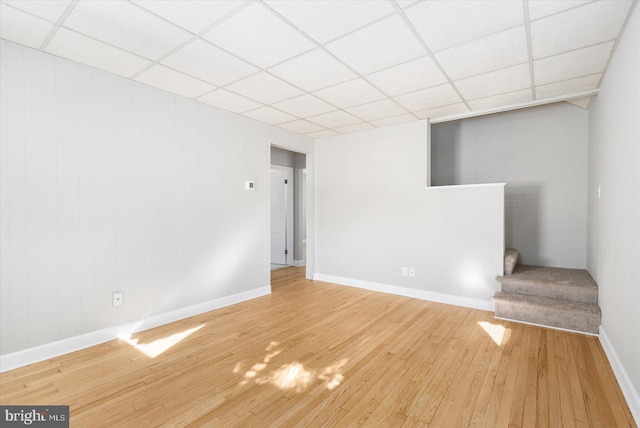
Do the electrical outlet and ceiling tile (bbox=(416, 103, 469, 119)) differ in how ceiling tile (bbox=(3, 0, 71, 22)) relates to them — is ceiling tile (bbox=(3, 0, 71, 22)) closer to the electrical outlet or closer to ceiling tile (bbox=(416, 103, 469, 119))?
the electrical outlet

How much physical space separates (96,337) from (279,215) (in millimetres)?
4530

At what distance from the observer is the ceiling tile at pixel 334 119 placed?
4.21 m

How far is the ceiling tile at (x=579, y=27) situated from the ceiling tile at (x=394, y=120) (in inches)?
73.4

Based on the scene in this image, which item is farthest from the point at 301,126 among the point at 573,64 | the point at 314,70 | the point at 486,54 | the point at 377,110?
the point at 573,64

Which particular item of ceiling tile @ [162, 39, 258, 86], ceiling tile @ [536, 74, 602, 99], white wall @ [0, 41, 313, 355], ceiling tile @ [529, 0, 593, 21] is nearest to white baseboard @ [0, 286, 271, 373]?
white wall @ [0, 41, 313, 355]

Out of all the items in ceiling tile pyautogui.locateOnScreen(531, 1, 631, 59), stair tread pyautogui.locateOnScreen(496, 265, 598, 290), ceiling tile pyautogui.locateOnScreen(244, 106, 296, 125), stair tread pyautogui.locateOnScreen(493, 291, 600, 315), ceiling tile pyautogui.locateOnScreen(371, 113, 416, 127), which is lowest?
stair tread pyautogui.locateOnScreen(493, 291, 600, 315)

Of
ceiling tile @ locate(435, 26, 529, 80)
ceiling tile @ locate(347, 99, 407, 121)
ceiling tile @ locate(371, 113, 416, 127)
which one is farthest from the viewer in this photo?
ceiling tile @ locate(371, 113, 416, 127)

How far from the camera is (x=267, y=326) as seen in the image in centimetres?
335

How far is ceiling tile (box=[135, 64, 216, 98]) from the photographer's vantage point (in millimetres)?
2957

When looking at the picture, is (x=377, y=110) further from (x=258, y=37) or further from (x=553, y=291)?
(x=553, y=291)

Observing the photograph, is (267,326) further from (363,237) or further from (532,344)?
(532,344)

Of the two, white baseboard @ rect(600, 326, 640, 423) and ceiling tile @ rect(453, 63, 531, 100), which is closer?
white baseboard @ rect(600, 326, 640, 423)

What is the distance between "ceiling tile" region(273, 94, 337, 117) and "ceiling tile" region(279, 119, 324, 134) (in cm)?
38

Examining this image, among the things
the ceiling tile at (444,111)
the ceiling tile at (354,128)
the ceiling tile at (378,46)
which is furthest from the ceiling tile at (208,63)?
the ceiling tile at (444,111)
